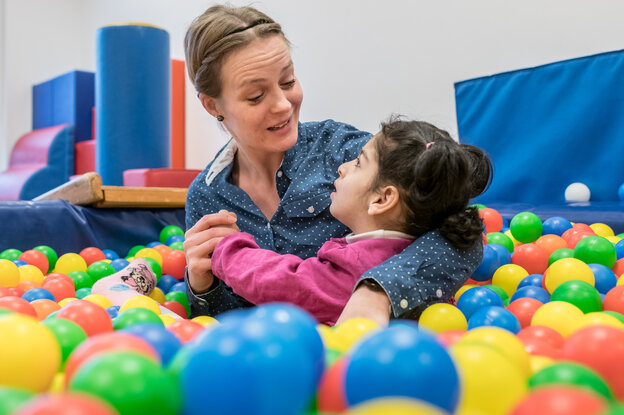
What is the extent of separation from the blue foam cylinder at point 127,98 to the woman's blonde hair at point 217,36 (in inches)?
87.7

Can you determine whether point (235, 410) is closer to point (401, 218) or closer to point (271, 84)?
point (401, 218)

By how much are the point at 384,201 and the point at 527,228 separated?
81 centimetres

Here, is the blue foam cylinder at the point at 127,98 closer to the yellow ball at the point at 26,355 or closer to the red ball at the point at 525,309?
the red ball at the point at 525,309

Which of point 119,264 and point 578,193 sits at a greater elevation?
point 578,193

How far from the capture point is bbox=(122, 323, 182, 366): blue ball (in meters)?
0.56

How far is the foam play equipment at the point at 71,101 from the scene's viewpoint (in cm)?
500

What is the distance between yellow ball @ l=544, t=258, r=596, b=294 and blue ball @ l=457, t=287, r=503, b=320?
0.74 feet

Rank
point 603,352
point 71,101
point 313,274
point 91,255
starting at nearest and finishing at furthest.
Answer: point 603,352 → point 313,274 → point 91,255 → point 71,101

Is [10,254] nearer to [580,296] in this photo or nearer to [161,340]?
[161,340]

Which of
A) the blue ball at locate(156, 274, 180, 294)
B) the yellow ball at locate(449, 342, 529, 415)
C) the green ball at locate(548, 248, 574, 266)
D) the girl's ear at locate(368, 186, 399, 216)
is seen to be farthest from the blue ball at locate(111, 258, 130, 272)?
the yellow ball at locate(449, 342, 529, 415)

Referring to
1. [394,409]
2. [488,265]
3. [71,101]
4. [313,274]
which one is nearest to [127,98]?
[71,101]

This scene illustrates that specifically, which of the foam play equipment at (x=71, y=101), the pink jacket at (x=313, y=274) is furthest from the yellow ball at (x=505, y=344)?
the foam play equipment at (x=71, y=101)

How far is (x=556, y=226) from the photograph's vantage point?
69.0 inches

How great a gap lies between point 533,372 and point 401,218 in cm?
52
